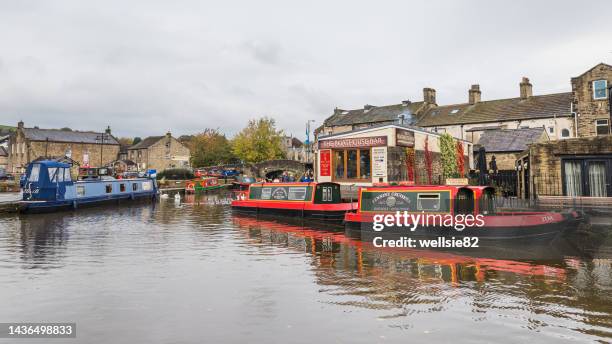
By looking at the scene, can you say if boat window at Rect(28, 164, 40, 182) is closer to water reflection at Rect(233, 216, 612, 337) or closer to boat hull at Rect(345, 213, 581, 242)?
water reflection at Rect(233, 216, 612, 337)

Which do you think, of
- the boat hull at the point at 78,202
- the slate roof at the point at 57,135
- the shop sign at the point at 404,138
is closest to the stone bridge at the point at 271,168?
the boat hull at the point at 78,202

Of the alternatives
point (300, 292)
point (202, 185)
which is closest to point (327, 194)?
point (300, 292)

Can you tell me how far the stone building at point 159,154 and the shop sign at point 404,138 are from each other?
2277 inches

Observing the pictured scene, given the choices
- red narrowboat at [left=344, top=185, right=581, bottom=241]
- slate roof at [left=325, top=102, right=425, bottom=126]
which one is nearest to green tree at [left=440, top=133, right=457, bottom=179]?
slate roof at [left=325, top=102, right=425, bottom=126]

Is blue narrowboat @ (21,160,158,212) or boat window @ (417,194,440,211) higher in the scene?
blue narrowboat @ (21,160,158,212)

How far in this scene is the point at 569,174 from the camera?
1775 cm

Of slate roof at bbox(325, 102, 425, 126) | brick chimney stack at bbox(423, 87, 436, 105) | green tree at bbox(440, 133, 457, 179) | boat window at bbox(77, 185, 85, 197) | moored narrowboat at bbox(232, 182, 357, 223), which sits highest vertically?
brick chimney stack at bbox(423, 87, 436, 105)

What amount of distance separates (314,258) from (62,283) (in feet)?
21.8

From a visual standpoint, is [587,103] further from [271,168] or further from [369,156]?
[271,168]

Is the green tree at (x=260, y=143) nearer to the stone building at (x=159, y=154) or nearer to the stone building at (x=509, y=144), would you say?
the stone building at (x=159, y=154)

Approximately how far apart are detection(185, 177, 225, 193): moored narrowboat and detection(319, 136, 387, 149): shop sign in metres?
25.9

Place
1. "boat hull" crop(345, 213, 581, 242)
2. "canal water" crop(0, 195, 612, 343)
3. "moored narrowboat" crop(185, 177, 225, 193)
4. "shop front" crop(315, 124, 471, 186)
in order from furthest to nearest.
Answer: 1. "moored narrowboat" crop(185, 177, 225, 193)
2. "shop front" crop(315, 124, 471, 186)
3. "boat hull" crop(345, 213, 581, 242)
4. "canal water" crop(0, 195, 612, 343)

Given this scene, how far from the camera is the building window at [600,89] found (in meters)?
35.3

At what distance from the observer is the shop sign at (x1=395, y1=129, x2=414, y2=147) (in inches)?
1026
